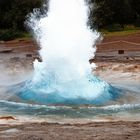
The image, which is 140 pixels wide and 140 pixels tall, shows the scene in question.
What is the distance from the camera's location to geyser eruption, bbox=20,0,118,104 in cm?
1970

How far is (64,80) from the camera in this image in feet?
67.3

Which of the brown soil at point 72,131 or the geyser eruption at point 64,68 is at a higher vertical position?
the geyser eruption at point 64,68

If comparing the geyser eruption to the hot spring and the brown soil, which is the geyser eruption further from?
the brown soil

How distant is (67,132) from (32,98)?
23.2 ft

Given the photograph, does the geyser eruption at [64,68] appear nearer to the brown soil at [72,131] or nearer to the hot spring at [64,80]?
the hot spring at [64,80]

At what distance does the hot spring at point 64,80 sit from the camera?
1847cm

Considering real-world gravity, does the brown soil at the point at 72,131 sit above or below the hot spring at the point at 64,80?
below

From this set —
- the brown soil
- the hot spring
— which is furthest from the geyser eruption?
the brown soil

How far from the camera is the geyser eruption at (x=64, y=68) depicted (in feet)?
64.6

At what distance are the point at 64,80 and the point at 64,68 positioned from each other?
1.53 feet

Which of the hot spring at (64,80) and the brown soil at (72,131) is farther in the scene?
the hot spring at (64,80)

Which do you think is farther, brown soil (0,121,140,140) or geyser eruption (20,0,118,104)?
geyser eruption (20,0,118,104)

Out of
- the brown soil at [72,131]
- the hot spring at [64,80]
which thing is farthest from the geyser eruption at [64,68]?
the brown soil at [72,131]

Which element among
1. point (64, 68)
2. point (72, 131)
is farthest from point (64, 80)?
point (72, 131)
